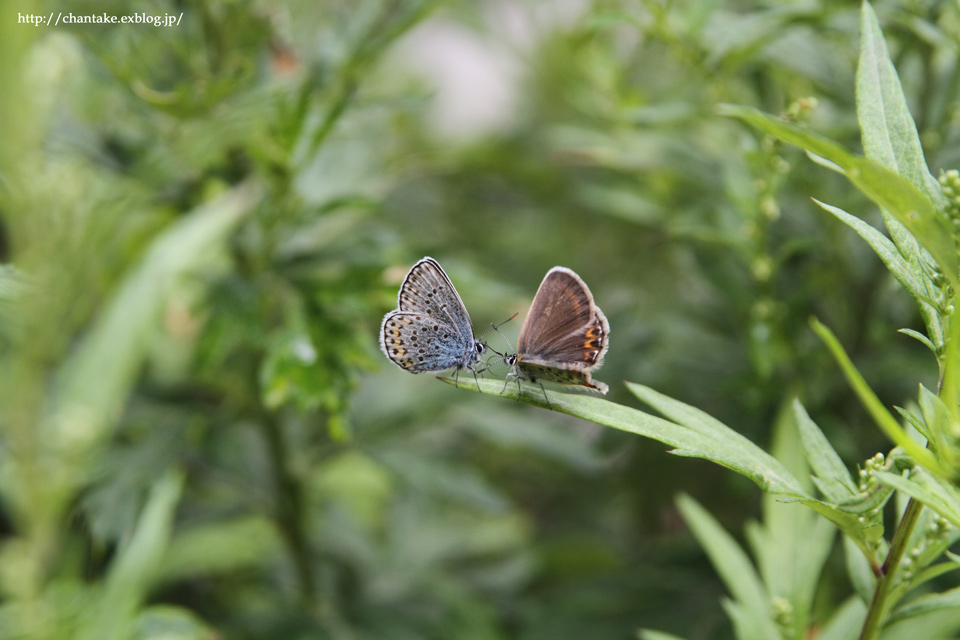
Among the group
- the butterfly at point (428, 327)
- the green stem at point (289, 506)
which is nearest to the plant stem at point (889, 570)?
the butterfly at point (428, 327)

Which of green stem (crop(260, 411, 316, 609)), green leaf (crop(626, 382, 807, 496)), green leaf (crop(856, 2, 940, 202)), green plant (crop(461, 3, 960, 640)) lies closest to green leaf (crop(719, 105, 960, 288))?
green plant (crop(461, 3, 960, 640))

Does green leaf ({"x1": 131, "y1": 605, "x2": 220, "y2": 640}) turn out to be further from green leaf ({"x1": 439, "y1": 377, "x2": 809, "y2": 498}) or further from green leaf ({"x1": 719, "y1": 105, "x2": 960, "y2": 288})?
green leaf ({"x1": 719, "y1": 105, "x2": 960, "y2": 288})

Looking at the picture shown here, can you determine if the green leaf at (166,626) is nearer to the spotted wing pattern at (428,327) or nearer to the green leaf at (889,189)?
the spotted wing pattern at (428,327)

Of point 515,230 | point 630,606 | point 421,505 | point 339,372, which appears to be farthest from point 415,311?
point 515,230

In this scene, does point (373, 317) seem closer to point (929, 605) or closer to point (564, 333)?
point (564, 333)

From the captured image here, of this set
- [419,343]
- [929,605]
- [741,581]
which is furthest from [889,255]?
[419,343]

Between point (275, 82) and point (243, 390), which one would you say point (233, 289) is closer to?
point (243, 390)
